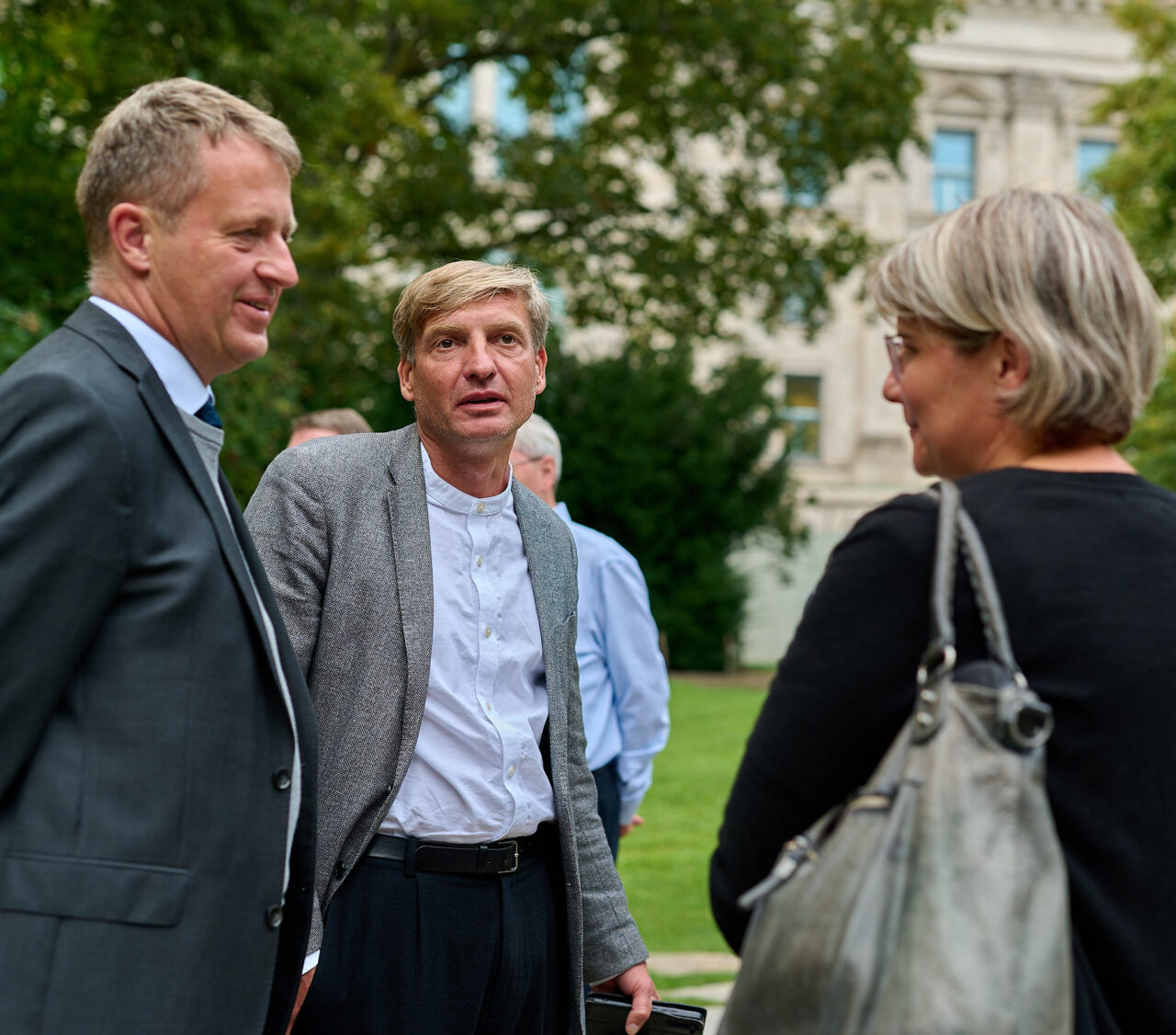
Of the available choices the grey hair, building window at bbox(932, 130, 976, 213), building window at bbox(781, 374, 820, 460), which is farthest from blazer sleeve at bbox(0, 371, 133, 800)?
building window at bbox(932, 130, 976, 213)

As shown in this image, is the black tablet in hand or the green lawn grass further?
the green lawn grass

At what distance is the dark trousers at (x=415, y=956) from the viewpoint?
2688 millimetres

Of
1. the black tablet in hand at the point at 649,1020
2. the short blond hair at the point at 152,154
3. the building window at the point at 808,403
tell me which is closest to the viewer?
the short blond hair at the point at 152,154

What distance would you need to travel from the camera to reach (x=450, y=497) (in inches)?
121

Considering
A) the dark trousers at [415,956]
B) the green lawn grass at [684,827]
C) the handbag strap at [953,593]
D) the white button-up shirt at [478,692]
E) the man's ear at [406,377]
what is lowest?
the green lawn grass at [684,827]

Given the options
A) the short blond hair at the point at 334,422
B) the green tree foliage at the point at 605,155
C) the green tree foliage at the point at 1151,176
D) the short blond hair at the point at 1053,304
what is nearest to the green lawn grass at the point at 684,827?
the short blond hair at the point at 334,422

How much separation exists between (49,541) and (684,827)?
937 centimetres

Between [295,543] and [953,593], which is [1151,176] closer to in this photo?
[295,543]

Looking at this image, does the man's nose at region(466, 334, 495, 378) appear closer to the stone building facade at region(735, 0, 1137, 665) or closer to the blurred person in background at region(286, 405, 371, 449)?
the blurred person in background at region(286, 405, 371, 449)

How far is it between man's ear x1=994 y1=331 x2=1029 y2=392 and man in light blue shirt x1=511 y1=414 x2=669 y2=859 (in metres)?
3.42

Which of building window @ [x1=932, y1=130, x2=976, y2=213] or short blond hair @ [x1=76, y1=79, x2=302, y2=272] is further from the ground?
building window @ [x1=932, y1=130, x2=976, y2=213]

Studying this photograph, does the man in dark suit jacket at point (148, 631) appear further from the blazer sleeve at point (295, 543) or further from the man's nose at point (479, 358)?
the man's nose at point (479, 358)

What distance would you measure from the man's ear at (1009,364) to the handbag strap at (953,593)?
0.21 metres

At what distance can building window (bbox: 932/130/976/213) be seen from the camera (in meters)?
34.7
